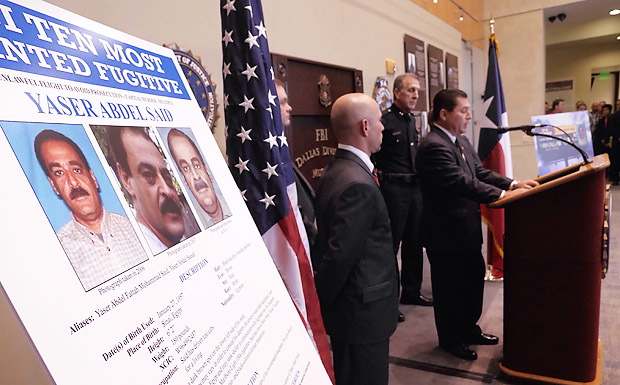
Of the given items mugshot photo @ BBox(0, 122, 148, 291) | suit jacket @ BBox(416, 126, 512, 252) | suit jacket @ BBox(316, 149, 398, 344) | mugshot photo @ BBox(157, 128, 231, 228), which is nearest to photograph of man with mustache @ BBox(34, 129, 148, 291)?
mugshot photo @ BBox(0, 122, 148, 291)

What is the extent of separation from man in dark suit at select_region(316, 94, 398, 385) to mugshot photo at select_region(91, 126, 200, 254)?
77 cm

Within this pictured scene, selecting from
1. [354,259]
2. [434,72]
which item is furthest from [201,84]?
[434,72]

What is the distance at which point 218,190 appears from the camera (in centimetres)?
89

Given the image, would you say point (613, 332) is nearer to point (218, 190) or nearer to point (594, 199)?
point (594, 199)

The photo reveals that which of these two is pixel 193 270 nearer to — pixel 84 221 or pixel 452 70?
pixel 84 221

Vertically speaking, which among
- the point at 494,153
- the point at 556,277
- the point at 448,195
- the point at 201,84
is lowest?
the point at 556,277

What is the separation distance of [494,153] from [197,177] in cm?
361

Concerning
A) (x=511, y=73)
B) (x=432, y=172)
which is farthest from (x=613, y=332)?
(x=511, y=73)

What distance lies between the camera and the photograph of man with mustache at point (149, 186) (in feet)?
2.06

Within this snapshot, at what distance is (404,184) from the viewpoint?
3109 mm

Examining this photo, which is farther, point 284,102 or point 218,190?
point 284,102

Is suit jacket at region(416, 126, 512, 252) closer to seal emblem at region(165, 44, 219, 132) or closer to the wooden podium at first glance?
the wooden podium

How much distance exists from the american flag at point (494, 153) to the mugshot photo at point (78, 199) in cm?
326

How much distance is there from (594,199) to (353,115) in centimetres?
111
